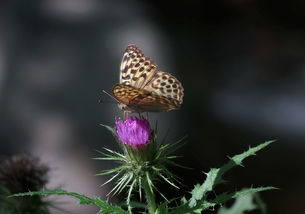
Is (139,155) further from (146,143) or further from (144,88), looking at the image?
(144,88)

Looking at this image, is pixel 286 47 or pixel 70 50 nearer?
pixel 70 50

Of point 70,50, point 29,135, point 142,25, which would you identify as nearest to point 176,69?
point 142,25

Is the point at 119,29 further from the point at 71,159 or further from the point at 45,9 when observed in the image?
the point at 71,159

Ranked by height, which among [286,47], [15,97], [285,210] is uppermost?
[286,47]

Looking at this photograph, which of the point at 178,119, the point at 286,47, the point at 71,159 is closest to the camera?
the point at 71,159

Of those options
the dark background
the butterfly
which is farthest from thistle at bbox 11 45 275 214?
the dark background

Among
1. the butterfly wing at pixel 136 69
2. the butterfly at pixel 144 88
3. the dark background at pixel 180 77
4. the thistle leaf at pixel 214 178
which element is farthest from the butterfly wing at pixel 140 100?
the dark background at pixel 180 77
